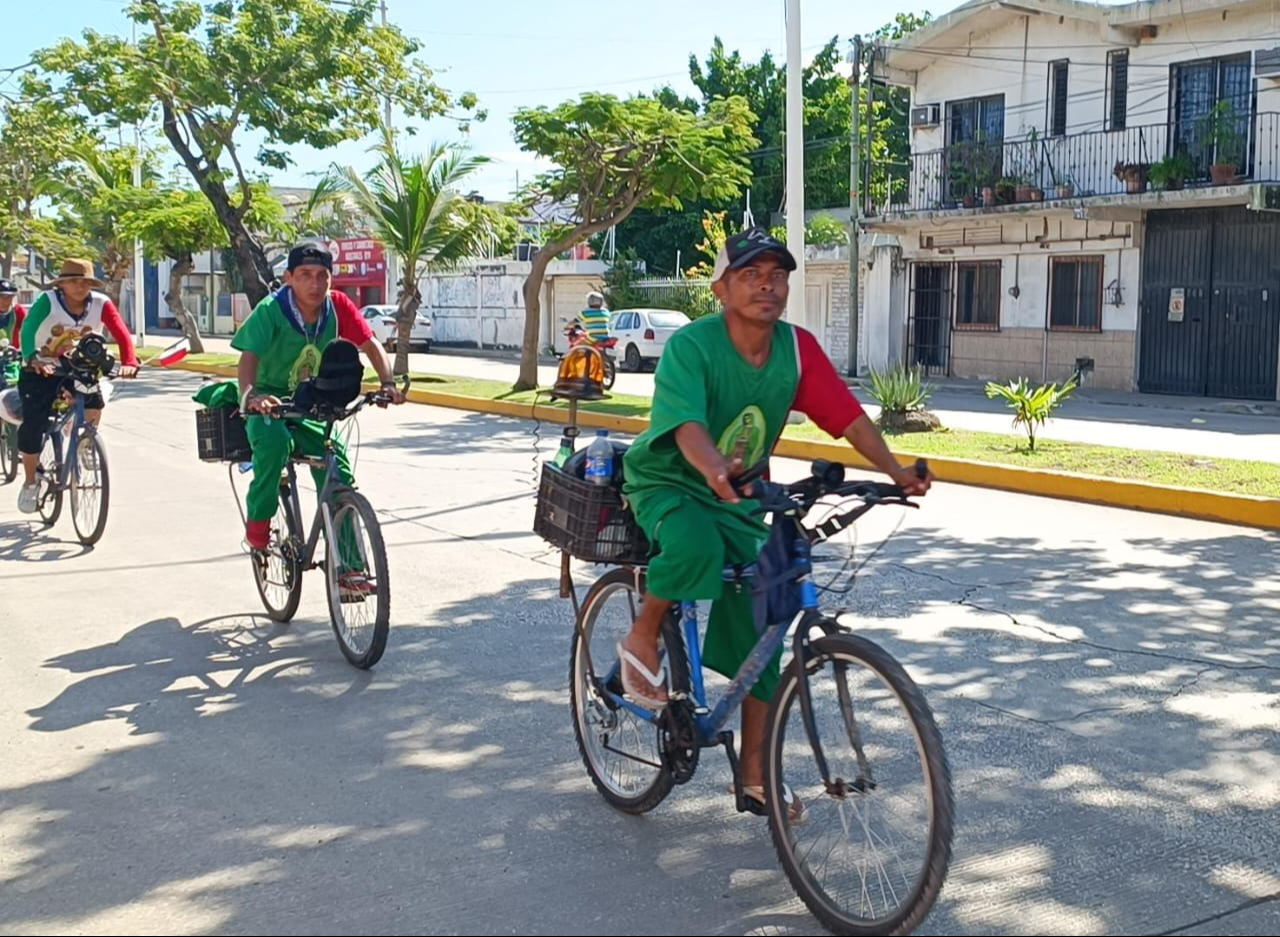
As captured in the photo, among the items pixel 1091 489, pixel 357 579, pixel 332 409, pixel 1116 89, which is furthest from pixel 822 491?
pixel 1116 89

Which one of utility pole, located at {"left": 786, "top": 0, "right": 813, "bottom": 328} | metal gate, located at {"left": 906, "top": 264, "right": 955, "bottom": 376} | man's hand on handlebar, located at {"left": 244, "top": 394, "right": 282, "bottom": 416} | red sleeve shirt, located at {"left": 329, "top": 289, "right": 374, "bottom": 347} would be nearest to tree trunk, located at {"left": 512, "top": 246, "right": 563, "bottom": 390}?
utility pole, located at {"left": 786, "top": 0, "right": 813, "bottom": 328}

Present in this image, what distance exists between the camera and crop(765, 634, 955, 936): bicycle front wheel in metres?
3.52

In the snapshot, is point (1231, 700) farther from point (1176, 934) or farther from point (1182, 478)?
point (1182, 478)

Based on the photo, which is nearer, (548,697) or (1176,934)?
(1176,934)

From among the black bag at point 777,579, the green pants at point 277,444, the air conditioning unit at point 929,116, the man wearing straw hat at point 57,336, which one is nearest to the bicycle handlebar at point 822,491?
the black bag at point 777,579

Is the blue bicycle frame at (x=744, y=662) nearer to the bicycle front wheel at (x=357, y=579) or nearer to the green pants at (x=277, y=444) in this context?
the bicycle front wheel at (x=357, y=579)

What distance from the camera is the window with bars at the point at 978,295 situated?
97.2 feet

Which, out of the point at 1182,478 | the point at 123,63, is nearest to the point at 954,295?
the point at 123,63

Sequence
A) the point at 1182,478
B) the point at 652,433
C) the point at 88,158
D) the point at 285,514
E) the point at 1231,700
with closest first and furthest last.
Result: the point at 652,433 → the point at 1231,700 → the point at 285,514 → the point at 1182,478 → the point at 88,158

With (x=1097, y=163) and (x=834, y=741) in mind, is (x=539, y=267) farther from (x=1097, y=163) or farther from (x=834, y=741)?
(x=834, y=741)

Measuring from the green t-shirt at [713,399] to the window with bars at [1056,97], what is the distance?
83.7 feet

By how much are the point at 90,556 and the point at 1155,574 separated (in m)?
6.40

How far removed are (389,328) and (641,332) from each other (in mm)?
13887

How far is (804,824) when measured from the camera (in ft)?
12.5
